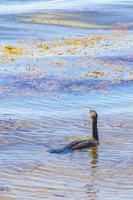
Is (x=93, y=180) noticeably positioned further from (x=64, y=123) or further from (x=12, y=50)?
(x=12, y=50)

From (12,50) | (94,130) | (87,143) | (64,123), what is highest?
(94,130)

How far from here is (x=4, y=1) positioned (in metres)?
69.8

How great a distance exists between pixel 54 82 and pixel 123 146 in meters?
10.3

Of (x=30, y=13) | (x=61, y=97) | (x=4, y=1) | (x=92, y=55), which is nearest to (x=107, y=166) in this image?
(x=61, y=97)

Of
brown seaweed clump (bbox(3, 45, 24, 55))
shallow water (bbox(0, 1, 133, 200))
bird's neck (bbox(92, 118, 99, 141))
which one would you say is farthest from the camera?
brown seaweed clump (bbox(3, 45, 24, 55))

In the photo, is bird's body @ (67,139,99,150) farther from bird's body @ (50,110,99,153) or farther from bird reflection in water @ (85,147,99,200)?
bird reflection in water @ (85,147,99,200)

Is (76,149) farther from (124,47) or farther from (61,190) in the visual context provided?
(124,47)

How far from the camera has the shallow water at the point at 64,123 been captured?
12.5m

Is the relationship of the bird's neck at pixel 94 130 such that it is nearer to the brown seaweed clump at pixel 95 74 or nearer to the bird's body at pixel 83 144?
the bird's body at pixel 83 144

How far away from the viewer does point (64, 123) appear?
18781 millimetres

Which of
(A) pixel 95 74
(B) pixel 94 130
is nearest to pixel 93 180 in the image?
(B) pixel 94 130

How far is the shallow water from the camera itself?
12.5 metres

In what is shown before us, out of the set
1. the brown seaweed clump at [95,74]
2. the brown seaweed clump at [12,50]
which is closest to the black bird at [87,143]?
the brown seaweed clump at [95,74]

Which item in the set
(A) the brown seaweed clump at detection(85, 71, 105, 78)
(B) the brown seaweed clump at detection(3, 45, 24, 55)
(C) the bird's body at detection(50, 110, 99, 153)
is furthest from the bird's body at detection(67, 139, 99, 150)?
(B) the brown seaweed clump at detection(3, 45, 24, 55)
